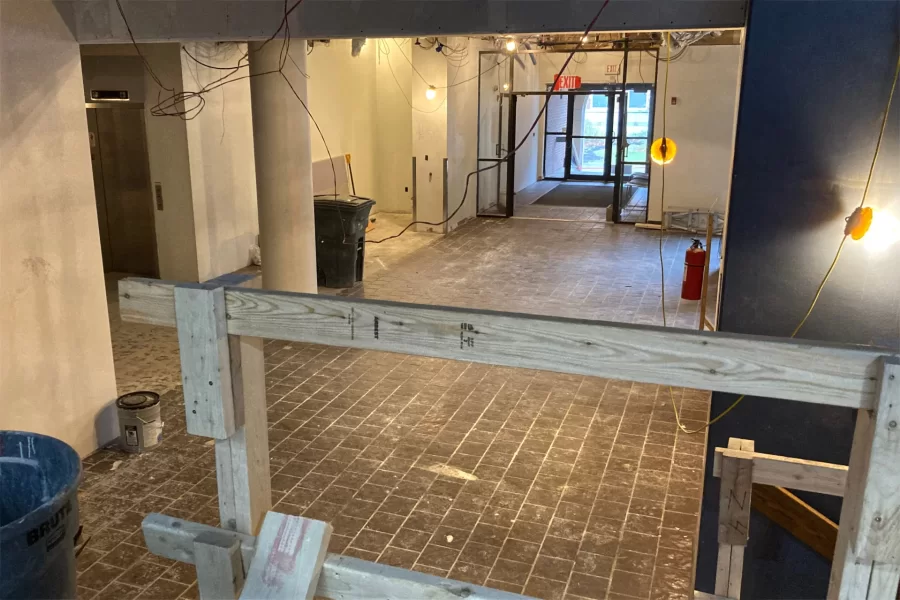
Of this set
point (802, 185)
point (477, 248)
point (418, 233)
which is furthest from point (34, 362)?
point (418, 233)

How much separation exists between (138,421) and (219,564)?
363 centimetres

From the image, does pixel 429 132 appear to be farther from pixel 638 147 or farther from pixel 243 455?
pixel 243 455

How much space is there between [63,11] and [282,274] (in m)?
3.61

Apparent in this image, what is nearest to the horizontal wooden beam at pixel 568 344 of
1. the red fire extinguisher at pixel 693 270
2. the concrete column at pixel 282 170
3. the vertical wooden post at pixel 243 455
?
the vertical wooden post at pixel 243 455

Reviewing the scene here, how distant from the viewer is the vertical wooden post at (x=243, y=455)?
2.23 m

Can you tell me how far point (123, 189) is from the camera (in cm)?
998

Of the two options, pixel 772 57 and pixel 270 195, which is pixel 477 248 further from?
pixel 772 57

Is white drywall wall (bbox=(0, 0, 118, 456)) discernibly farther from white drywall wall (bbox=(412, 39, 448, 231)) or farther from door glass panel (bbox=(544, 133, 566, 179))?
door glass panel (bbox=(544, 133, 566, 179))

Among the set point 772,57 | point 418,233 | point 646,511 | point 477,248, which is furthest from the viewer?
point 418,233

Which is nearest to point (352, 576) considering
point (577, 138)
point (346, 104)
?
point (346, 104)

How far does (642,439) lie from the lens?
19.1ft

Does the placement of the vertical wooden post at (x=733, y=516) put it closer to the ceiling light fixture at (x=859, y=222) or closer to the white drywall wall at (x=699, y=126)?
the ceiling light fixture at (x=859, y=222)

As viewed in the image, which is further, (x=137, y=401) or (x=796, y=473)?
(x=137, y=401)

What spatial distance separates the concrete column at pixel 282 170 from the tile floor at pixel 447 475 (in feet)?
3.01
